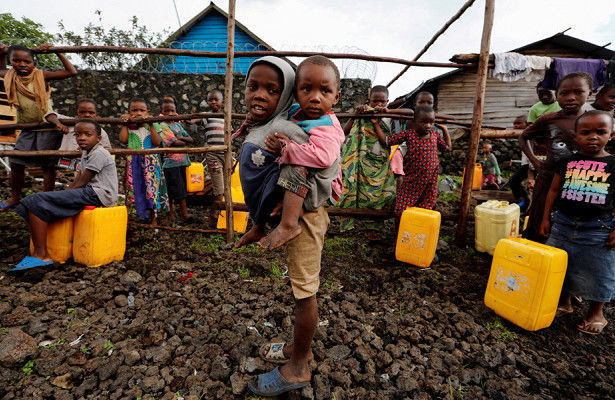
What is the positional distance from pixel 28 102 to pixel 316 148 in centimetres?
405

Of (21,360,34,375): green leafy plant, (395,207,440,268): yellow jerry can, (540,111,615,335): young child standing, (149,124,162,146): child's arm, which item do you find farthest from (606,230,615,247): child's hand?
(149,124,162,146): child's arm

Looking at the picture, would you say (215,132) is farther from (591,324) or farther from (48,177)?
(591,324)

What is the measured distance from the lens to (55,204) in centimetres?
253

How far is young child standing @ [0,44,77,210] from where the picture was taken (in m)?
3.18

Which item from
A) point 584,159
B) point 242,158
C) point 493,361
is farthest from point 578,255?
point 242,158

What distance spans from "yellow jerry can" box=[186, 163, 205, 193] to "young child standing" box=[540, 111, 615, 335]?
465cm

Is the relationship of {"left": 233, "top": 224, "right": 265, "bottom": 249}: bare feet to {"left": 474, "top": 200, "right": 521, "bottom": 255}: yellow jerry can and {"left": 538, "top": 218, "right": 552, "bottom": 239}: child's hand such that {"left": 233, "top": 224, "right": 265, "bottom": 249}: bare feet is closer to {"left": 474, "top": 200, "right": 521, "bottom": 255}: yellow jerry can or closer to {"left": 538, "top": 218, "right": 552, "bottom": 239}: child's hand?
{"left": 538, "top": 218, "right": 552, "bottom": 239}: child's hand

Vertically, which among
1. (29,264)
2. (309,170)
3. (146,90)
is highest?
(146,90)

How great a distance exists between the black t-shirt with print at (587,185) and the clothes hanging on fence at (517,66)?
1.75 meters

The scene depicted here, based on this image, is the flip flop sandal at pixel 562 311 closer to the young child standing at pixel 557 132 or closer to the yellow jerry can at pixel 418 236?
the young child standing at pixel 557 132

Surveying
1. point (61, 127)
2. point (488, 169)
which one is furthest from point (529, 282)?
point (488, 169)

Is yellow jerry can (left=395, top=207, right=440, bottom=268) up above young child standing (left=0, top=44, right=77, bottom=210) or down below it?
below

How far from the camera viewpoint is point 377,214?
3770 millimetres

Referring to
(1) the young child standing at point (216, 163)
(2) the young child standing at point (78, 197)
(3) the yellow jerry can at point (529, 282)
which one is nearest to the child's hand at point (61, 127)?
(2) the young child standing at point (78, 197)
